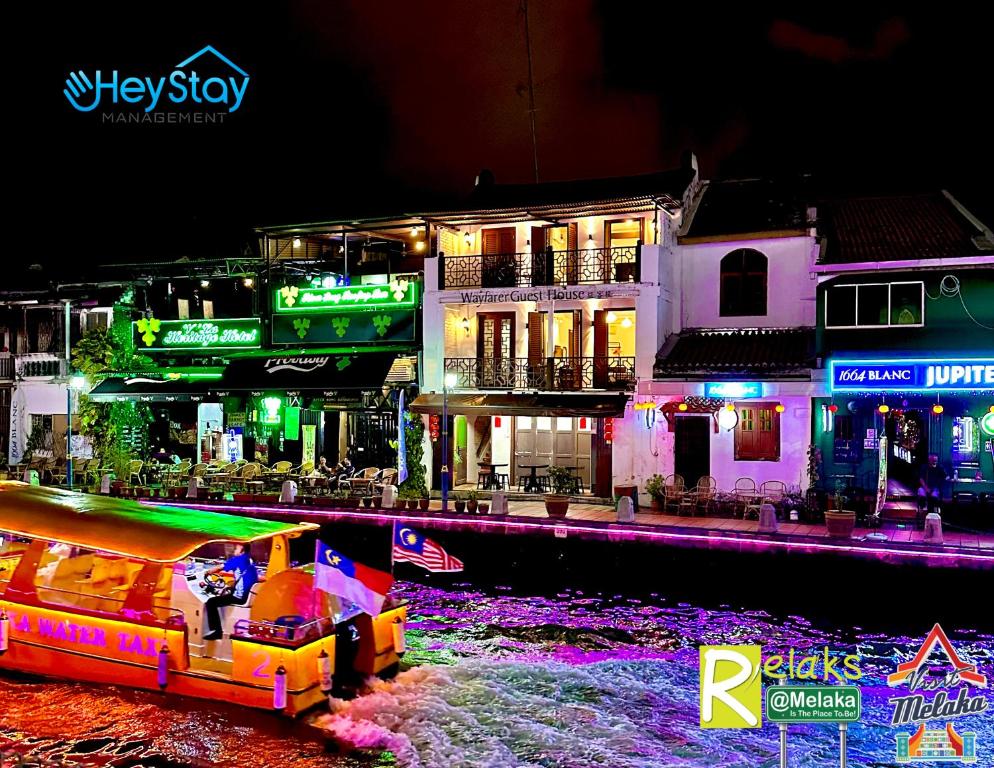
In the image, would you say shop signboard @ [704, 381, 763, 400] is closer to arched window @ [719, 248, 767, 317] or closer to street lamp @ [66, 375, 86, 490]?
arched window @ [719, 248, 767, 317]

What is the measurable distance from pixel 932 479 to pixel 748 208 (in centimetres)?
1003

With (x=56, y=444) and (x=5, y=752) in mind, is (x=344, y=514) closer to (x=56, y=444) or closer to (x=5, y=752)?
(x=5, y=752)

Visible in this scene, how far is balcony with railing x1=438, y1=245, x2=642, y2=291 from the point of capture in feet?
92.5

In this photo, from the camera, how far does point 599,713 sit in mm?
14055

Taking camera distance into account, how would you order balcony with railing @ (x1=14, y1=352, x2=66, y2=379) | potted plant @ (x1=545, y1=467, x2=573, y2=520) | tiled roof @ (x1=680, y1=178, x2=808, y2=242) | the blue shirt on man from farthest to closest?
balcony with railing @ (x1=14, y1=352, x2=66, y2=379)
tiled roof @ (x1=680, y1=178, x2=808, y2=242)
potted plant @ (x1=545, y1=467, x2=573, y2=520)
the blue shirt on man

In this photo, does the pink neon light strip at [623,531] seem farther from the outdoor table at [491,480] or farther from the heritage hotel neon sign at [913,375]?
the outdoor table at [491,480]

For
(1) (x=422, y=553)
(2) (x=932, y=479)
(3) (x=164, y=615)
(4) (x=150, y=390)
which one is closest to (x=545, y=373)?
(2) (x=932, y=479)

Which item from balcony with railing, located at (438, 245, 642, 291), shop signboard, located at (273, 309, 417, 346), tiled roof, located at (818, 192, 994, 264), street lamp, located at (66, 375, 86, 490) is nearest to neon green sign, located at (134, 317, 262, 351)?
shop signboard, located at (273, 309, 417, 346)

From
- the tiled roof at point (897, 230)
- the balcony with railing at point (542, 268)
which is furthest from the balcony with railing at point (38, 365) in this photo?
the tiled roof at point (897, 230)

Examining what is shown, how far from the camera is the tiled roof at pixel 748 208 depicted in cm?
2775

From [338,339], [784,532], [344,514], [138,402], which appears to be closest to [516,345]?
[338,339]

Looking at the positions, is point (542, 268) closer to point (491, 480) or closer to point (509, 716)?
point (491, 480)

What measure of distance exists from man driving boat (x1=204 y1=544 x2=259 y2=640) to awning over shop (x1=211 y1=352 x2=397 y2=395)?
47.9ft

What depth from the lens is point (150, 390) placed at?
32.3m
